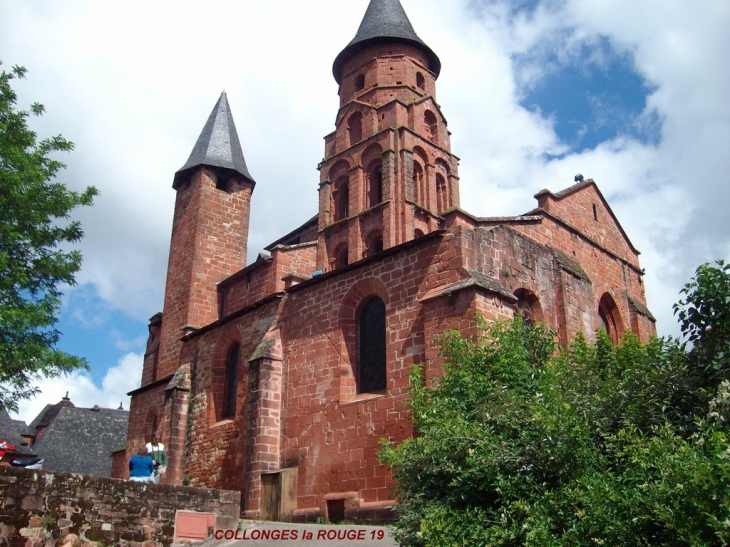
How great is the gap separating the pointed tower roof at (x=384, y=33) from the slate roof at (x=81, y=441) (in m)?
23.8

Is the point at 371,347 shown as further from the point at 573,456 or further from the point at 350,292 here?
the point at 573,456

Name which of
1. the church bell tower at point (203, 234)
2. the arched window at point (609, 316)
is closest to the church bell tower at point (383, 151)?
the church bell tower at point (203, 234)

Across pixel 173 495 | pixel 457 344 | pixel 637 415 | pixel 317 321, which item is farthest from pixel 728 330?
pixel 317 321

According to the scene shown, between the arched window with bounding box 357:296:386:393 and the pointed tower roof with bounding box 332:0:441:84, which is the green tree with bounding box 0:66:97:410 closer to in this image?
the arched window with bounding box 357:296:386:393

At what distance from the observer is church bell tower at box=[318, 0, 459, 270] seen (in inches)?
1033

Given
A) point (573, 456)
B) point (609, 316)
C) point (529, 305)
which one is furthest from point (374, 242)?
point (573, 456)

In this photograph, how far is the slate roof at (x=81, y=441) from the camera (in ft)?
118

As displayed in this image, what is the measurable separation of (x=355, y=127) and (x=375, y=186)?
3.25 metres

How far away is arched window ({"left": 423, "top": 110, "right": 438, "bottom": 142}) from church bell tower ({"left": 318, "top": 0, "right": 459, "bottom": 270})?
0.04 m

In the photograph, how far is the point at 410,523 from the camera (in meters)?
8.19

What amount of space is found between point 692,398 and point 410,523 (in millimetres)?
3579

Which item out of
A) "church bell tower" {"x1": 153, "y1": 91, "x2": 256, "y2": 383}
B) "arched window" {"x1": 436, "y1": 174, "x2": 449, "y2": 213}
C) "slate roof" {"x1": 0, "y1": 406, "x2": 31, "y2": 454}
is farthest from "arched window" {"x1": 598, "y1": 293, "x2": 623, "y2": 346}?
"slate roof" {"x1": 0, "y1": 406, "x2": 31, "y2": 454}

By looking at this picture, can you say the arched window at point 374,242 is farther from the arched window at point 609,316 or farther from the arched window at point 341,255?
the arched window at point 609,316

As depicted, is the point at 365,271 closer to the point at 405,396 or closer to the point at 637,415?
the point at 405,396
